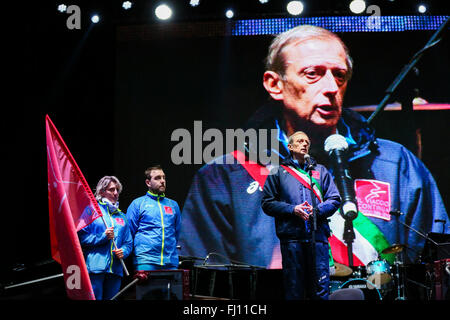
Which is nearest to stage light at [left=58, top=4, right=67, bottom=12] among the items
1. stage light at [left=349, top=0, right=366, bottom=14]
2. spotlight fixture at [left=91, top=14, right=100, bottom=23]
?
spotlight fixture at [left=91, top=14, right=100, bottom=23]

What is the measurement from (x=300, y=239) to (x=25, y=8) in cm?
533

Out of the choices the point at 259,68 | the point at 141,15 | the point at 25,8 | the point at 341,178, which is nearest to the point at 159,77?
the point at 141,15

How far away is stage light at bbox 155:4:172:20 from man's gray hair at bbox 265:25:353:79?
163cm

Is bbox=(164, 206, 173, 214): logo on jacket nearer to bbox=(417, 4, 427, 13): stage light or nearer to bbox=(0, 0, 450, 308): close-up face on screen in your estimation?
bbox=(0, 0, 450, 308): close-up face on screen

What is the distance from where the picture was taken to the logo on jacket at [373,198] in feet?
23.4

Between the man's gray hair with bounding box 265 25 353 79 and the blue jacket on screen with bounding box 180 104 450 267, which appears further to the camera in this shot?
the man's gray hair with bounding box 265 25 353 79

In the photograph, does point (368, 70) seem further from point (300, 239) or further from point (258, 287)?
point (300, 239)

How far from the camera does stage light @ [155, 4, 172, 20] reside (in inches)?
305

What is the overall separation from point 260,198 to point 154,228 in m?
2.44

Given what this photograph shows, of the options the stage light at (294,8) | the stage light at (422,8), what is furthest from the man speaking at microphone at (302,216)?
the stage light at (422,8)

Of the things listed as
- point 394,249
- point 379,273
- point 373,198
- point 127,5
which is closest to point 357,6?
point 373,198

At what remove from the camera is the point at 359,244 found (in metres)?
7.05
